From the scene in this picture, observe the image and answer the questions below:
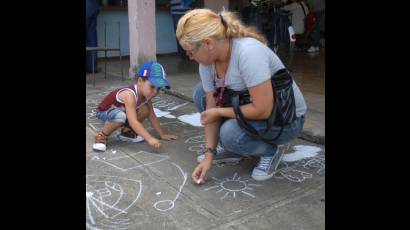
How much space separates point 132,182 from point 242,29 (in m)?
1.10

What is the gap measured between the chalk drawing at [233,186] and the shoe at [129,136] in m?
0.95

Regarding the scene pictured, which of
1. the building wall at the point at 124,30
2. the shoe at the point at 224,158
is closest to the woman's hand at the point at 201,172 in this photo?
the shoe at the point at 224,158

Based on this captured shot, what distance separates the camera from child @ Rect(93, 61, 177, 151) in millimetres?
3008

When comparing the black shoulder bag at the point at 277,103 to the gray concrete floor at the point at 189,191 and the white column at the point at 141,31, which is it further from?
the white column at the point at 141,31

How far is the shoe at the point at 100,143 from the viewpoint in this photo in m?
3.09

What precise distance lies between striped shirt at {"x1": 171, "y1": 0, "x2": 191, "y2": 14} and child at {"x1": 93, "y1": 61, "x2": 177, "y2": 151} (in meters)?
4.62

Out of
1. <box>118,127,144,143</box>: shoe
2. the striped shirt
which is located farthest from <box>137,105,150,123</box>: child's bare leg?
the striped shirt

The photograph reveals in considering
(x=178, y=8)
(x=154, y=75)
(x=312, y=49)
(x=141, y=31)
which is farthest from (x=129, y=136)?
(x=312, y=49)

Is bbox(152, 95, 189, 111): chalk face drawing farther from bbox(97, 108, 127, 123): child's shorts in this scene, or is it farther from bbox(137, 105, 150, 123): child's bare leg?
bbox(97, 108, 127, 123): child's shorts

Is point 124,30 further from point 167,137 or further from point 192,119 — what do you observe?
point 167,137

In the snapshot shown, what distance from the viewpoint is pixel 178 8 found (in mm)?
7594
